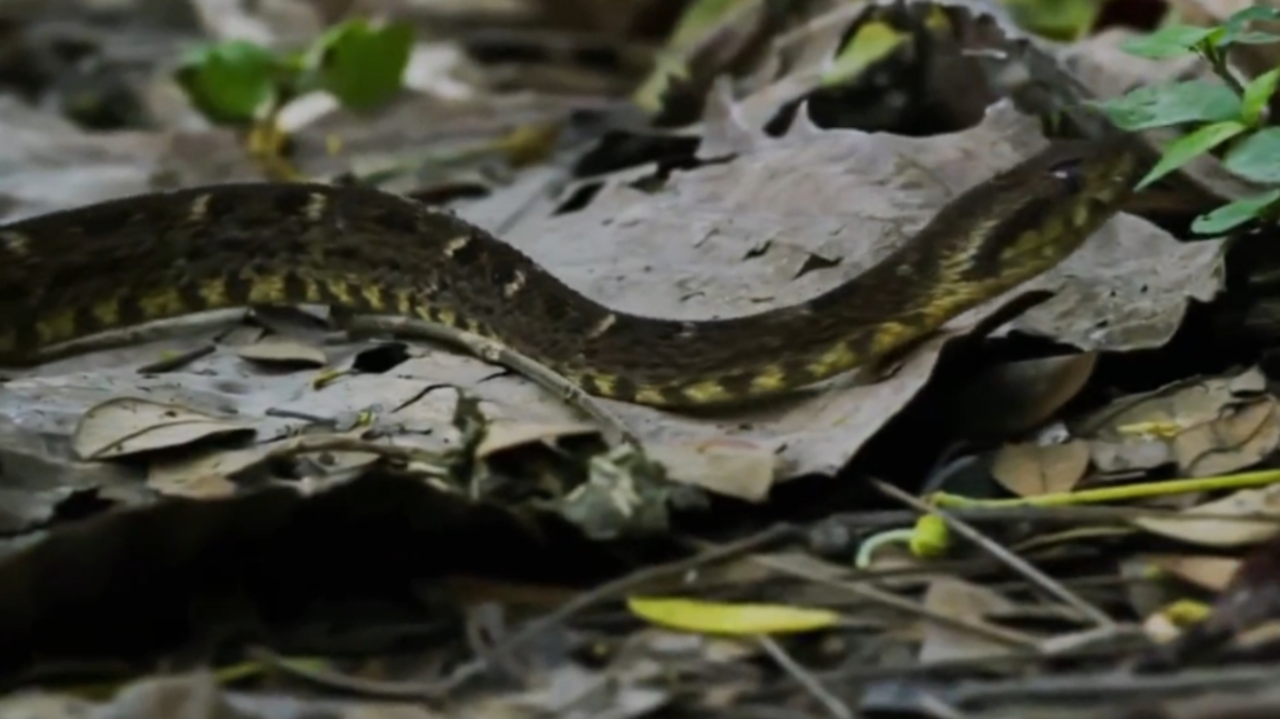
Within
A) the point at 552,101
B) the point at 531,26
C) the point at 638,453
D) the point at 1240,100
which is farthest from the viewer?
the point at 531,26

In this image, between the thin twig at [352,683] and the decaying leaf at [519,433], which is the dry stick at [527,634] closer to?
the thin twig at [352,683]

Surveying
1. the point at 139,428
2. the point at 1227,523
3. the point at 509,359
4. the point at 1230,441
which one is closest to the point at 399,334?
the point at 509,359

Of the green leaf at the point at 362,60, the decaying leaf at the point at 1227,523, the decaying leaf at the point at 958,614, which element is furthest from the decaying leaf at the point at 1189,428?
the green leaf at the point at 362,60

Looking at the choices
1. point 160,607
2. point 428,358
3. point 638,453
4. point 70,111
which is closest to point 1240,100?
point 638,453

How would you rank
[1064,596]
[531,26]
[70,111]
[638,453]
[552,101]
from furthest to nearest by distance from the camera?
[531,26] < [70,111] < [552,101] < [638,453] < [1064,596]

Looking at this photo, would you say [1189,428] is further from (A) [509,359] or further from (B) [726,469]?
(A) [509,359]

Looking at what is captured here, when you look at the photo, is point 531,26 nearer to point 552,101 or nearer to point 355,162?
point 552,101
